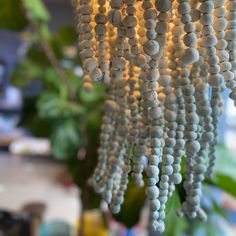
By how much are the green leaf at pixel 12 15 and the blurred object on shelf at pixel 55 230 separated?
23.4 inches

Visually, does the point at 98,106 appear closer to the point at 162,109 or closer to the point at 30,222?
the point at 30,222

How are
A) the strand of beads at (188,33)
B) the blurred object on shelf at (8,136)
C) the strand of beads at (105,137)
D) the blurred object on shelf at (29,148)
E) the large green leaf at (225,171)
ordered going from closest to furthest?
1. the strand of beads at (188,33)
2. the strand of beads at (105,137)
3. the large green leaf at (225,171)
4. the blurred object on shelf at (29,148)
5. the blurred object on shelf at (8,136)

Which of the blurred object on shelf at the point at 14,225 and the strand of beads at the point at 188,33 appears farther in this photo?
the blurred object on shelf at the point at 14,225

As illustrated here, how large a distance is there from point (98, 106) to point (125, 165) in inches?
21.7

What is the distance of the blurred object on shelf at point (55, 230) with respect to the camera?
0.97m

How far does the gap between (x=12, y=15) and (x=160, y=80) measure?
683 mm

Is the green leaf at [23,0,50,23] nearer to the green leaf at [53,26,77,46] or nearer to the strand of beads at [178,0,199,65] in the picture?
the green leaf at [53,26,77,46]

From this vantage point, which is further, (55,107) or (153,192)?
(55,107)

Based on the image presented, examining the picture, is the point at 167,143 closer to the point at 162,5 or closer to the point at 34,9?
the point at 162,5

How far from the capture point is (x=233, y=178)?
1.80 feet

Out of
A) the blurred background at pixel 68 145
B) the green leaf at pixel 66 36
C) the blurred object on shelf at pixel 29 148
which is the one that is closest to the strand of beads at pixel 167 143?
the blurred background at pixel 68 145

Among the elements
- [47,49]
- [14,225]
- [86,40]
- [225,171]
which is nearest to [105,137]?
[86,40]

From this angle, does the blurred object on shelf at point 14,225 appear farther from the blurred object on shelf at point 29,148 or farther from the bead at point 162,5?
the blurred object on shelf at point 29,148

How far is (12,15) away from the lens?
865mm
